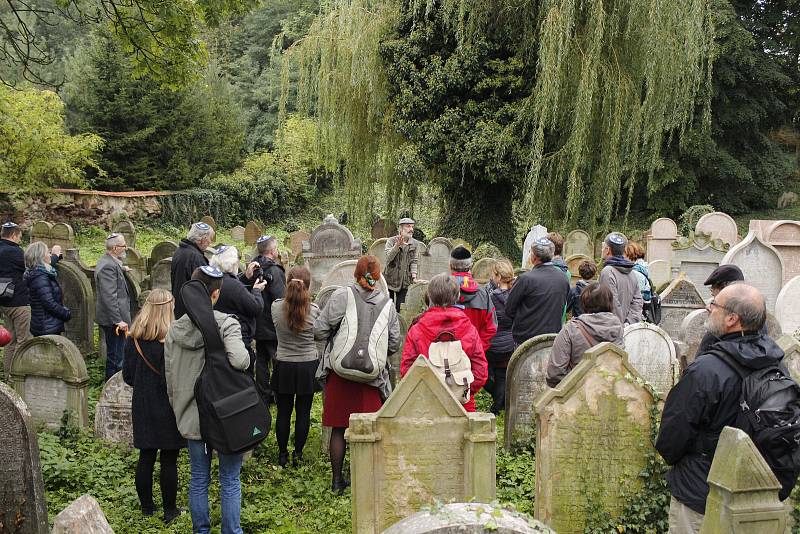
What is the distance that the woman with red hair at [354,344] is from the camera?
5219 mm

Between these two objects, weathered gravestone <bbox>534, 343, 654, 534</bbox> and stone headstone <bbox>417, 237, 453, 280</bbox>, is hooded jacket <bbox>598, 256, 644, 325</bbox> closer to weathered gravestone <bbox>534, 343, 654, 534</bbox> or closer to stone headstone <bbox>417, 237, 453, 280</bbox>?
weathered gravestone <bbox>534, 343, 654, 534</bbox>

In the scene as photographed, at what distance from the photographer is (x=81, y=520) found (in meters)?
2.54

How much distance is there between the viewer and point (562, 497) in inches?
186

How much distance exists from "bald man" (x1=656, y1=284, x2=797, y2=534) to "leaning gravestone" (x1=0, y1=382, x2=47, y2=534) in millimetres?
3627

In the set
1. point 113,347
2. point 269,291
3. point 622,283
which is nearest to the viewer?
point 622,283

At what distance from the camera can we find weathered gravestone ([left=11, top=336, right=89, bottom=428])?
6.61 metres

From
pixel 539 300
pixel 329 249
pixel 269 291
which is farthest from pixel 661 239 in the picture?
pixel 269 291

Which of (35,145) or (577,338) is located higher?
(35,145)

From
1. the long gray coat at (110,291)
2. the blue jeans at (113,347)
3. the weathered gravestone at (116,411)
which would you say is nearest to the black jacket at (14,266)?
the long gray coat at (110,291)

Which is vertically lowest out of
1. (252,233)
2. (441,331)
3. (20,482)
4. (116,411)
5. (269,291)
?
(252,233)

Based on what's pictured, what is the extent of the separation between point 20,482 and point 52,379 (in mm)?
2706

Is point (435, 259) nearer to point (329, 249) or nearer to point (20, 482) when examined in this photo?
point (329, 249)

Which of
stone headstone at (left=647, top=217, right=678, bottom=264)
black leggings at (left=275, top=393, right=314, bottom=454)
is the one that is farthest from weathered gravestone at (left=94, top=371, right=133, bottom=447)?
stone headstone at (left=647, top=217, right=678, bottom=264)

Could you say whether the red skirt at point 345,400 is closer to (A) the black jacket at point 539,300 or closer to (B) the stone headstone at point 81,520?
(A) the black jacket at point 539,300
